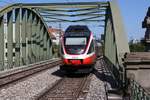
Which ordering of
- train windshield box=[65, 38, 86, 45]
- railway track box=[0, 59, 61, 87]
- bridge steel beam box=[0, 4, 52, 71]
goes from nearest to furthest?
1. railway track box=[0, 59, 61, 87]
2. train windshield box=[65, 38, 86, 45]
3. bridge steel beam box=[0, 4, 52, 71]

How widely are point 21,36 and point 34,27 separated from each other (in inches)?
158

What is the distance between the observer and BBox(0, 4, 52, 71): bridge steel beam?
103ft

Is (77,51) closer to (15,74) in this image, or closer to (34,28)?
(15,74)

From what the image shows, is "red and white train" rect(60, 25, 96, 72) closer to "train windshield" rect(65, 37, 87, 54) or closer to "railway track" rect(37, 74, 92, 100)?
"train windshield" rect(65, 37, 87, 54)

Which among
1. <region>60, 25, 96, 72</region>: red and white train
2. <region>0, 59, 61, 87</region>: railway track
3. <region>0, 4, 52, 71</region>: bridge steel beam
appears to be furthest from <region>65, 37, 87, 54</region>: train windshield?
<region>0, 4, 52, 71</region>: bridge steel beam

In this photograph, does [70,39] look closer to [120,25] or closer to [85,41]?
[85,41]

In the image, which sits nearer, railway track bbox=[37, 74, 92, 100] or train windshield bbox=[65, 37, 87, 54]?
railway track bbox=[37, 74, 92, 100]

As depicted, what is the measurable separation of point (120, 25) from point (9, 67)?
8.85 metres

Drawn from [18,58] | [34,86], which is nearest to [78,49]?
[34,86]

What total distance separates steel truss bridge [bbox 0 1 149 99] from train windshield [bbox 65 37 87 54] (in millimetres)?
1868

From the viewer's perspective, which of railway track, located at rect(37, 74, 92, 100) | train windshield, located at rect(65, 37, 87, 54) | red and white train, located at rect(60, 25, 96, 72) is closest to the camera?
railway track, located at rect(37, 74, 92, 100)

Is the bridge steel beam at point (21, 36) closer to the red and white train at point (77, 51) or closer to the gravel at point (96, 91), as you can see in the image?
the red and white train at point (77, 51)

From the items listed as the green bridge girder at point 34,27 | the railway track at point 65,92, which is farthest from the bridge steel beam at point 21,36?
the railway track at point 65,92

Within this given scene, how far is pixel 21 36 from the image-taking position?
36906 mm
